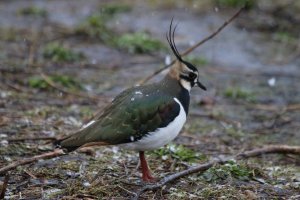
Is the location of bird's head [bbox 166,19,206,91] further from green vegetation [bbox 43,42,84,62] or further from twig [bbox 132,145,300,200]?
green vegetation [bbox 43,42,84,62]

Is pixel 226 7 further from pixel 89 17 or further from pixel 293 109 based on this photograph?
pixel 293 109

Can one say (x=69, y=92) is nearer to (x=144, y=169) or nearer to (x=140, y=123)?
(x=144, y=169)

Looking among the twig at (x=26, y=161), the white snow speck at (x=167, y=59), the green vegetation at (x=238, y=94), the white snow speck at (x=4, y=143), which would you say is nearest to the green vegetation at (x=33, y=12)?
the white snow speck at (x=167, y=59)

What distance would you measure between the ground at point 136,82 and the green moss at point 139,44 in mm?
17

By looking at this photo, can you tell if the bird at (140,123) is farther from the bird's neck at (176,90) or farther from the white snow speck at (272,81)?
the white snow speck at (272,81)

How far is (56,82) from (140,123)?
3728 millimetres

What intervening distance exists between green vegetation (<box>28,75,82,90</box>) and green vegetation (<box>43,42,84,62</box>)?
105 cm

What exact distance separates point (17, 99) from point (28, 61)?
178 centimetres

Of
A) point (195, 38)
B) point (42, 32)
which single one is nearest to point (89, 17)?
point (42, 32)

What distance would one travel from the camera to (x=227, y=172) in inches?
221

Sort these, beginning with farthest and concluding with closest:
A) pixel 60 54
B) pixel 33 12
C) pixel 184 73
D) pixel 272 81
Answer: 1. pixel 33 12
2. pixel 60 54
3. pixel 272 81
4. pixel 184 73

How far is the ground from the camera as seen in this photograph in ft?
17.8

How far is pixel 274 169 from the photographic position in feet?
20.0

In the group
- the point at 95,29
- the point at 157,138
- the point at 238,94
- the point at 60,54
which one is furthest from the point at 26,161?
the point at 95,29
